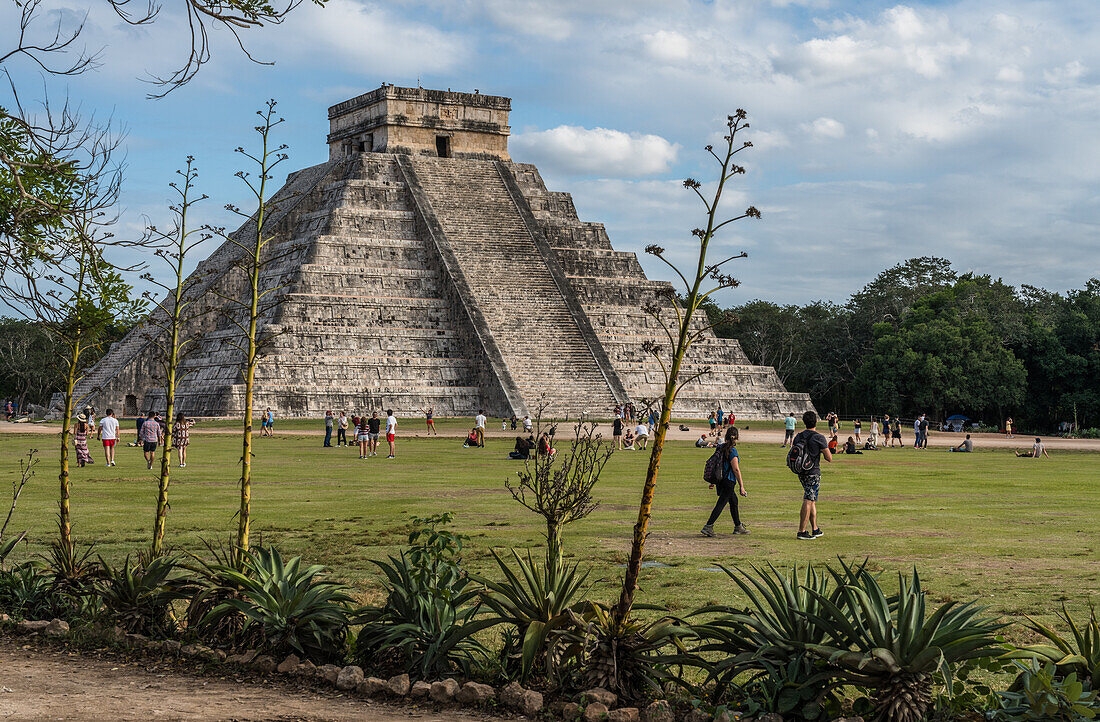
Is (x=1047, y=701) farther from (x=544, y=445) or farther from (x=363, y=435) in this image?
(x=363, y=435)

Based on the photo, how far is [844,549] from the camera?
10.5 meters

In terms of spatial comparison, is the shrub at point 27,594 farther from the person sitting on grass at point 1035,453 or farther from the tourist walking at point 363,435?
the person sitting on grass at point 1035,453

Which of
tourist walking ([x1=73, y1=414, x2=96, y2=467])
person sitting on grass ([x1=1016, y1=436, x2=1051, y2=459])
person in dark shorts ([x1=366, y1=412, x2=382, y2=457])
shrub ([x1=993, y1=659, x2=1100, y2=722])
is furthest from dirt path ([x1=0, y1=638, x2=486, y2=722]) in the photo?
person sitting on grass ([x1=1016, y1=436, x2=1051, y2=459])

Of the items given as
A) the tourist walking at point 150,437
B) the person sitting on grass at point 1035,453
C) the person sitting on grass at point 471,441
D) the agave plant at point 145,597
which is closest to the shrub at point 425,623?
the agave plant at point 145,597

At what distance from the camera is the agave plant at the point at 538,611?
5805 mm

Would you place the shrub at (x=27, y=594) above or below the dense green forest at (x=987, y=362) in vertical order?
below

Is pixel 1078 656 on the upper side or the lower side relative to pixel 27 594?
upper

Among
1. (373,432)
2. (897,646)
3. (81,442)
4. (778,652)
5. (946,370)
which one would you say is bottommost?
(778,652)

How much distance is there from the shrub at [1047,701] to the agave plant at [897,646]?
0.73 feet

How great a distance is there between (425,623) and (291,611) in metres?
0.89

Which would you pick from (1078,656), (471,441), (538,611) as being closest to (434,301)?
(471,441)

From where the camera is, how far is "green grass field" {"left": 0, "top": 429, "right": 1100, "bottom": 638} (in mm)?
9109

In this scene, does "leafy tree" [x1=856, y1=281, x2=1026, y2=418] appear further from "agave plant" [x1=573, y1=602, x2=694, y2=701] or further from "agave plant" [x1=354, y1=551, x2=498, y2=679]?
"agave plant" [x1=573, y1=602, x2=694, y2=701]

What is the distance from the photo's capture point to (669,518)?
13250mm
